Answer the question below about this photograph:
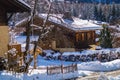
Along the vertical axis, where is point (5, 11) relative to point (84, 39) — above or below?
above

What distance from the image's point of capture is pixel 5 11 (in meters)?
22.9

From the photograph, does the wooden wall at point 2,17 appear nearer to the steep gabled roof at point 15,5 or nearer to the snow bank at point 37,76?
the steep gabled roof at point 15,5

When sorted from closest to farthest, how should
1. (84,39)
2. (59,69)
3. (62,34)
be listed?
1. (59,69)
2. (62,34)
3. (84,39)

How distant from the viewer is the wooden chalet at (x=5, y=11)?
2206 centimetres

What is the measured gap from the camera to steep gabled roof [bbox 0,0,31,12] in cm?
2194

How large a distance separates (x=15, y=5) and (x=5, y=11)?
1.16 m

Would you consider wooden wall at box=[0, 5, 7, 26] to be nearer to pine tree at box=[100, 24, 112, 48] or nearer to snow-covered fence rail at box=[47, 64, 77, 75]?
snow-covered fence rail at box=[47, 64, 77, 75]

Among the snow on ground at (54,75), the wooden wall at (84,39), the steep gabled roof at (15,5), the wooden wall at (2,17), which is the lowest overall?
the wooden wall at (84,39)

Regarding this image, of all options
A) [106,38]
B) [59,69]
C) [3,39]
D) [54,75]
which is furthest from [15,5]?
[106,38]

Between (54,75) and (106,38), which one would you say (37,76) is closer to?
(54,75)

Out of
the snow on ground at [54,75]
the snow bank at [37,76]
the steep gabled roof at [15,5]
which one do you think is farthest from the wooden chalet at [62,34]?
the steep gabled roof at [15,5]

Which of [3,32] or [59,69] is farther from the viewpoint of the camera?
[59,69]

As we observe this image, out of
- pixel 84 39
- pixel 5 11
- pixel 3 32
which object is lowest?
pixel 84 39

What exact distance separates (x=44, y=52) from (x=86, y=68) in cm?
1183
